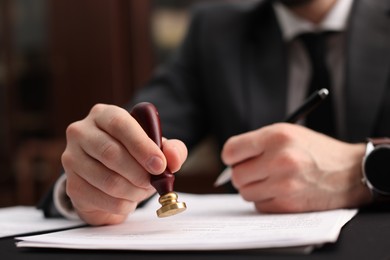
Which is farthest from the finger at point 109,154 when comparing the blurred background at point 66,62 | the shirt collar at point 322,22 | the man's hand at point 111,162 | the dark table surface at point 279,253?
the blurred background at point 66,62

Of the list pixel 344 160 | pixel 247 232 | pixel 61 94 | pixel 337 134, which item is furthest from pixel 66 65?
pixel 247 232

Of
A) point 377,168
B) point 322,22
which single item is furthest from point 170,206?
point 322,22

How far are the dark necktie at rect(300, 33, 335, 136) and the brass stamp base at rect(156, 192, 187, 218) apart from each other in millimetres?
518

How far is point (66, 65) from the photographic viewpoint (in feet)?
9.12

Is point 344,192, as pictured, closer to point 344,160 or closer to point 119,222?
point 344,160

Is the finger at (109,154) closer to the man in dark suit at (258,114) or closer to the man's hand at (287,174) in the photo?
the man in dark suit at (258,114)

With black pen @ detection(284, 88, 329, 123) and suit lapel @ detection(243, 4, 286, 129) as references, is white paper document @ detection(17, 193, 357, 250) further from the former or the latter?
suit lapel @ detection(243, 4, 286, 129)

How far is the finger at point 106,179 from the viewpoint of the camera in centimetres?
59

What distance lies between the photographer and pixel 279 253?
1.50 ft

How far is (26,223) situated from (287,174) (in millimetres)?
299

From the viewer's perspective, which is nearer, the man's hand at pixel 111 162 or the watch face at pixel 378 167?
the man's hand at pixel 111 162

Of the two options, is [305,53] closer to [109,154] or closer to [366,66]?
[366,66]

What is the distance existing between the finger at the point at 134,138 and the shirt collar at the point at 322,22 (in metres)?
0.57

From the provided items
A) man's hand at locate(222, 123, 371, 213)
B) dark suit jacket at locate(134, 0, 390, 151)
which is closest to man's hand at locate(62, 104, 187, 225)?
man's hand at locate(222, 123, 371, 213)
